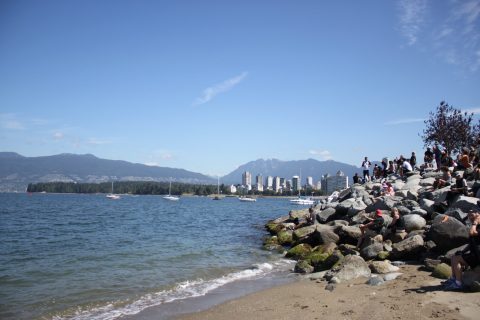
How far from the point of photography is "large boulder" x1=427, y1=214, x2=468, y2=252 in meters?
13.7

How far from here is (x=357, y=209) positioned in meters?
24.4

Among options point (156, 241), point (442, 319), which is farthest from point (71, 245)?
point (442, 319)

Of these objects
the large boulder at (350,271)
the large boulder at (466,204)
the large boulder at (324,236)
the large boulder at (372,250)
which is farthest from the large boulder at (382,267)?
the large boulder at (324,236)

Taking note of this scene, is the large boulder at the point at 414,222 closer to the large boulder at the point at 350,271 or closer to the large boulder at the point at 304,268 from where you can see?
the large boulder at the point at 304,268

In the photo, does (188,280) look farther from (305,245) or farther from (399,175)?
(399,175)

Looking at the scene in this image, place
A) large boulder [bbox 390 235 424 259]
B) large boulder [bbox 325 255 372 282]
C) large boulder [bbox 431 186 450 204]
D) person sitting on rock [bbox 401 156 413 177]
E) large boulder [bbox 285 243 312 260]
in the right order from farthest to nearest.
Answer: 1. person sitting on rock [bbox 401 156 413 177]
2. large boulder [bbox 285 243 312 260]
3. large boulder [bbox 431 186 450 204]
4. large boulder [bbox 390 235 424 259]
5. large boulder [bbox 325 255 372 282]

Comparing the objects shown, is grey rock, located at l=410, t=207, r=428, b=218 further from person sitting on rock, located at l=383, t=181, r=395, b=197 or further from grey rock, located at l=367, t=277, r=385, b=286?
grey rock, located at l=367, t=277, r=385, b=286

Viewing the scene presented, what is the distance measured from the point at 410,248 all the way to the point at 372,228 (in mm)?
3504

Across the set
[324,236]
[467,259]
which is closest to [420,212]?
[324,236]

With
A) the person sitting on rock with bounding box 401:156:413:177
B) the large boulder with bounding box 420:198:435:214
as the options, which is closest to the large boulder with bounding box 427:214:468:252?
the large boulder with bounding box 420:198:435:214

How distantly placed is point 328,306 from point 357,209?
15019mm

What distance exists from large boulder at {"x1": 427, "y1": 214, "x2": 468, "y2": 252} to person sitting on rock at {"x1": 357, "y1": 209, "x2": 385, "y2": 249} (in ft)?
11.4

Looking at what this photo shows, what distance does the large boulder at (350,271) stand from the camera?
1291 cm

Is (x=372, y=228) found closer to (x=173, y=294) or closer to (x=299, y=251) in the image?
(x=299, y=251)
